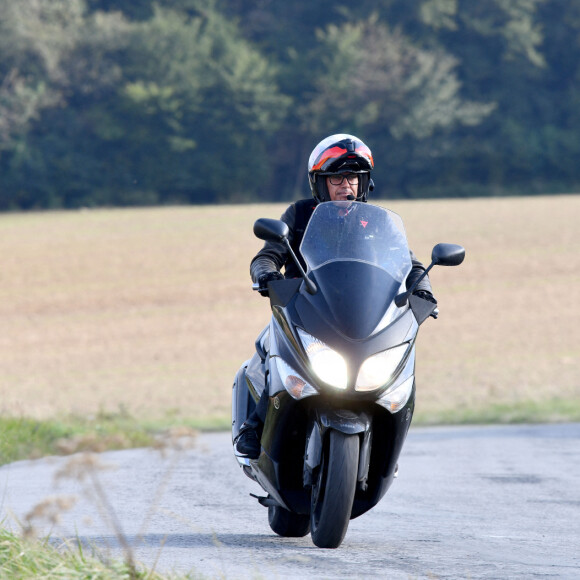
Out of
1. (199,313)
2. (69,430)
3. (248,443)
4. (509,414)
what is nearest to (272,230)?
(248,443)

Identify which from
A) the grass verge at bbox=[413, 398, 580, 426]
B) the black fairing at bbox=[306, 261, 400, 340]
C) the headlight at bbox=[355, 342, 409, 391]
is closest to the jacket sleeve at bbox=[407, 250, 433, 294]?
the black fairing at bbox=[306, 261, 400, 340]

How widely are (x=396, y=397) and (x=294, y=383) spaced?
423mm

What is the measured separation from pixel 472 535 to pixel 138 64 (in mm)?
60837

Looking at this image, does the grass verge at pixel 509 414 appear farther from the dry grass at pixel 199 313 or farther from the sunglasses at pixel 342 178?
the sunglasses at pixel 342 178

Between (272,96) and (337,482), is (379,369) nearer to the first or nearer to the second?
(337,482)

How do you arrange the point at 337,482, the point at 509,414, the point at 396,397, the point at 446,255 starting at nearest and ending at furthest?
the point at 337,482
the point at 396,397
the point at 446,255
the point at 509,414

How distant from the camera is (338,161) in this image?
5.55 metres

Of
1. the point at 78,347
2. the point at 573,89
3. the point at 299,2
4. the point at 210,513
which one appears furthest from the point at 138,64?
the point at 210,513

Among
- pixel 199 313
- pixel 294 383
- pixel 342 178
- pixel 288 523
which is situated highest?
pixel 342 178

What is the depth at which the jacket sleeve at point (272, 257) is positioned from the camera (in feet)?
17.6

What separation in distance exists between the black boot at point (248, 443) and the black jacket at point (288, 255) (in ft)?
2.34

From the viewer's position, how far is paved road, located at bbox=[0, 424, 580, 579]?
466cm

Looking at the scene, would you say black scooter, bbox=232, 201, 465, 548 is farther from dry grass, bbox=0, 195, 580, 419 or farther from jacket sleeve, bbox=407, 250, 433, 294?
dry grass, bbox=0, 195, 580, 419

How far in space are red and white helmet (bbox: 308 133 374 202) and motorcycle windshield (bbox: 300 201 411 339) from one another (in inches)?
12.3
